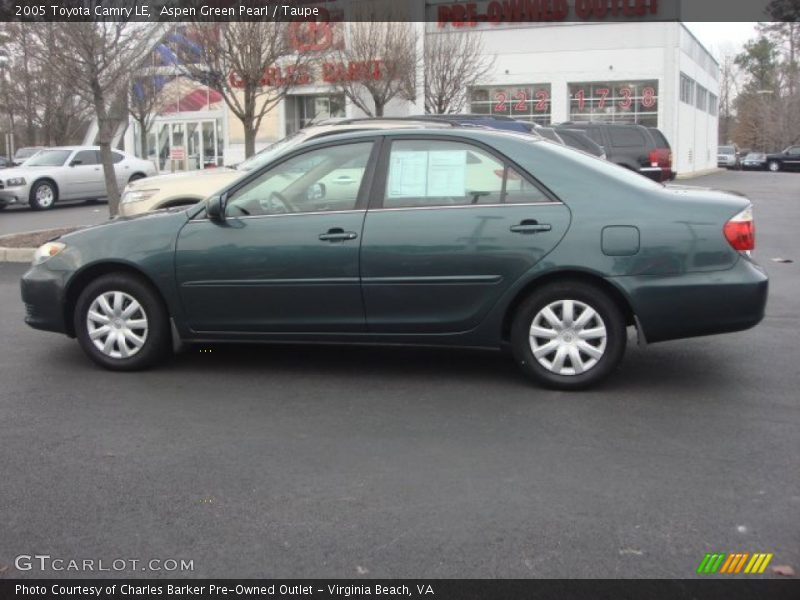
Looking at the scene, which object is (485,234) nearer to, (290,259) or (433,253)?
(433,253)

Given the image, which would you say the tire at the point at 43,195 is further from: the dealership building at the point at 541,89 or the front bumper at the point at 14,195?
the dealership building at the point at 541,89

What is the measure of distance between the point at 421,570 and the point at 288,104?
110ft

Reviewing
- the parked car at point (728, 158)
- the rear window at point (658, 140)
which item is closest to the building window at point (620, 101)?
the rear window at point (658, 140)

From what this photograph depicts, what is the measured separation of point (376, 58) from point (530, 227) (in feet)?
77.3

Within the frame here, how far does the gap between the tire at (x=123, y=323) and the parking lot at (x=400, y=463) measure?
0.14 metres

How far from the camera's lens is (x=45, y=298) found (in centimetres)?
593

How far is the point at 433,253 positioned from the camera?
5.32 meters

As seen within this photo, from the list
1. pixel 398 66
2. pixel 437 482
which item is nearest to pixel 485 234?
pixel 437 482

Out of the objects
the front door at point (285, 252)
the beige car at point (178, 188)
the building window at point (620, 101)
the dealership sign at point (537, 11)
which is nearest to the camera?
the front door at point (285, 252)

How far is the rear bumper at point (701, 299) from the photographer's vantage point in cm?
510

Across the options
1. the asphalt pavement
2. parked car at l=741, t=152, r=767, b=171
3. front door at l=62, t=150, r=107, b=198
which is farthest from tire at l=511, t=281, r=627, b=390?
parked car at l=741, t=152, r=767, b=171

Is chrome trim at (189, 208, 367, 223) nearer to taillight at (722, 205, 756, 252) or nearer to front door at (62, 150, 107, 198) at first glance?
taillight at (722, 205, 756, 252)
